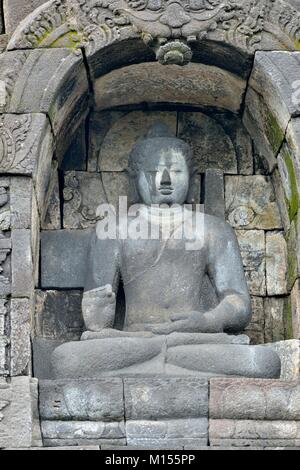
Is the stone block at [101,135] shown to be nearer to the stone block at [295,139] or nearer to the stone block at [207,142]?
the stone block at [207,142]

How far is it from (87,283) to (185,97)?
1839 millimetres

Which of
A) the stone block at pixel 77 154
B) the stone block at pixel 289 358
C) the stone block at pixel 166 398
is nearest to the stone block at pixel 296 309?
the stone block at pixel 289 358

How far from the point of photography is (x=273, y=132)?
579 inches

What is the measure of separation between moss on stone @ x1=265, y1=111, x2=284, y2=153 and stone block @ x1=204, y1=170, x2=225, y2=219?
22.8 inches

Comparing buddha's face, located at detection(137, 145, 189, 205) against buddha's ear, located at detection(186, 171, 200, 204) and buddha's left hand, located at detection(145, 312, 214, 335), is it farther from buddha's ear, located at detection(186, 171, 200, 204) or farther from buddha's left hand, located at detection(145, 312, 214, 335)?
buddha's left hand, located at detection(145, 312, 214, 335)

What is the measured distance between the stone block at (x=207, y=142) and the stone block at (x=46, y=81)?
123 cm

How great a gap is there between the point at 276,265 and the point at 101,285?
1463 millimetres

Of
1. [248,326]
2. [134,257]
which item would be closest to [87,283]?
[134,257]

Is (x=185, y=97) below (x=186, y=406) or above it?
above

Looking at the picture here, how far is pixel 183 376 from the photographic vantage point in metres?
13.6

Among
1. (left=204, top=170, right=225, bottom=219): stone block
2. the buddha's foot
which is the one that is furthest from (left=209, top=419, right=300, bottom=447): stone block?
(left=204, top=170, right=225, bottom=219): stone block
